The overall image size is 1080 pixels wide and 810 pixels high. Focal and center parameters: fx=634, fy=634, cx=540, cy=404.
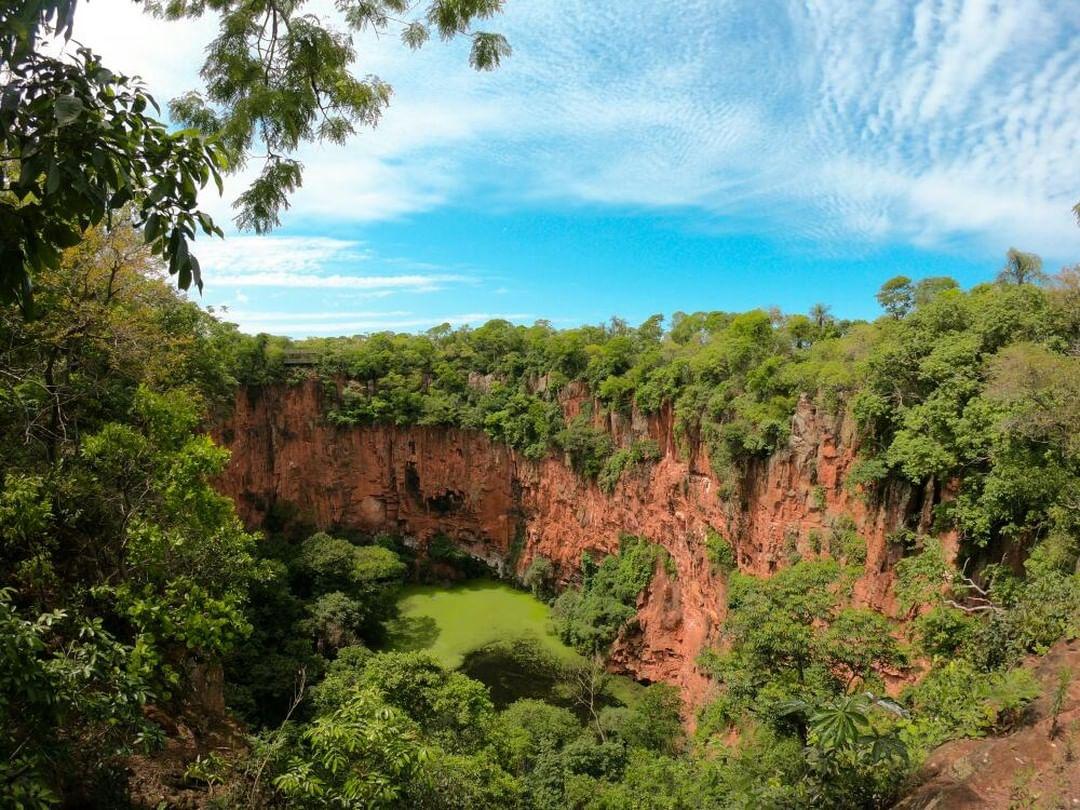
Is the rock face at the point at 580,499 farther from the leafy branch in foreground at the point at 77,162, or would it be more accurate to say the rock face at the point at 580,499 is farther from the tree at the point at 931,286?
the leafy branch in foreground at the point at 77,162

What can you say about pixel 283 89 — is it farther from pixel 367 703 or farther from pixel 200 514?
pixel 200 514

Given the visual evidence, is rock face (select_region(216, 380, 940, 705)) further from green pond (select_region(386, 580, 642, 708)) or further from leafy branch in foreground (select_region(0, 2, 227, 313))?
leafy branch in foreground (select_region(0, 2, 227, 313))

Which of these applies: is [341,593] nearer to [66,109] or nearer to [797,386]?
[797,386]

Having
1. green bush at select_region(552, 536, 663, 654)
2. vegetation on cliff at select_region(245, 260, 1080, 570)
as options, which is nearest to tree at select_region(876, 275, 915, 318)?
vegetation on cliff at select_region(245, 260, 1080, 570)

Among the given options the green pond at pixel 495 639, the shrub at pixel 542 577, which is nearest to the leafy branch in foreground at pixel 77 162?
the green pond at pixel 495 639

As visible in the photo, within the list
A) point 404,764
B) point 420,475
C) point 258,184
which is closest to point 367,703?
point 404,764

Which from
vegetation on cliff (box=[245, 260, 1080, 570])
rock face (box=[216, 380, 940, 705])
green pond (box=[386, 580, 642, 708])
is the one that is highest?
vegetation on cliff (box=[245, 260, 1080, 570])
